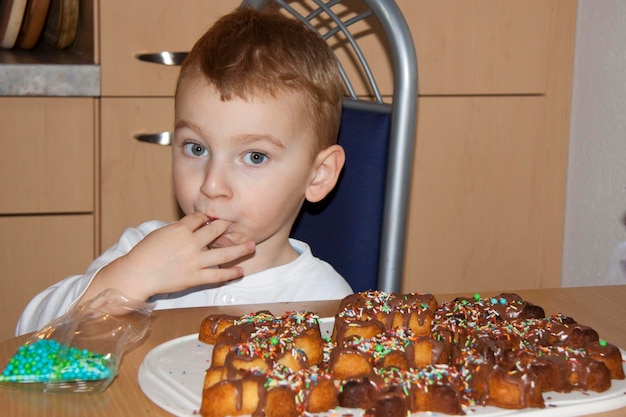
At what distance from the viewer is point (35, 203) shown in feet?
6.69

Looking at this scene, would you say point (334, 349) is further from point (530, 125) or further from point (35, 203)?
point (530, 125)

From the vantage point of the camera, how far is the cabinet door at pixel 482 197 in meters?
2.31

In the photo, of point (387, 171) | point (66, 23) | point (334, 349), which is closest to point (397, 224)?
point (387, 171)

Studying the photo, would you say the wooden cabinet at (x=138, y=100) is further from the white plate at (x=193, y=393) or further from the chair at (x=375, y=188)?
the white plate at (x=193, y=393)

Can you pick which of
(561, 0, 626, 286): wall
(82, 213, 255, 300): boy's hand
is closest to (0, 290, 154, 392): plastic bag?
(82, 213, 255, 300): boy's hand

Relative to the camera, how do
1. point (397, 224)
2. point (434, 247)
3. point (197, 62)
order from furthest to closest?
point (434, 247) < point (397, 224) < point (197, 62)

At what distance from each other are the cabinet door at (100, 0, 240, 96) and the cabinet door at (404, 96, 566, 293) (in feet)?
1.96

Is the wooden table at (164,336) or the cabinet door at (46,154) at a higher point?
the cabinet door at (46,154)

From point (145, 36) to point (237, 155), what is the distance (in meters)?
0.96

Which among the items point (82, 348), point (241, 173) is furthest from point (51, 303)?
point (82, 348)

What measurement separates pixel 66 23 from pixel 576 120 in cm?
130

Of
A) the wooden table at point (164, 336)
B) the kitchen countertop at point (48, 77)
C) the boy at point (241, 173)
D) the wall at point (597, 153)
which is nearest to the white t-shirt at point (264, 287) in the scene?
the boy at point (241, 173)

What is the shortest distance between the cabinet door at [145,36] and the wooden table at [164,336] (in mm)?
1136

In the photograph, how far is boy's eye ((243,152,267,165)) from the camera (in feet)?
3.93
